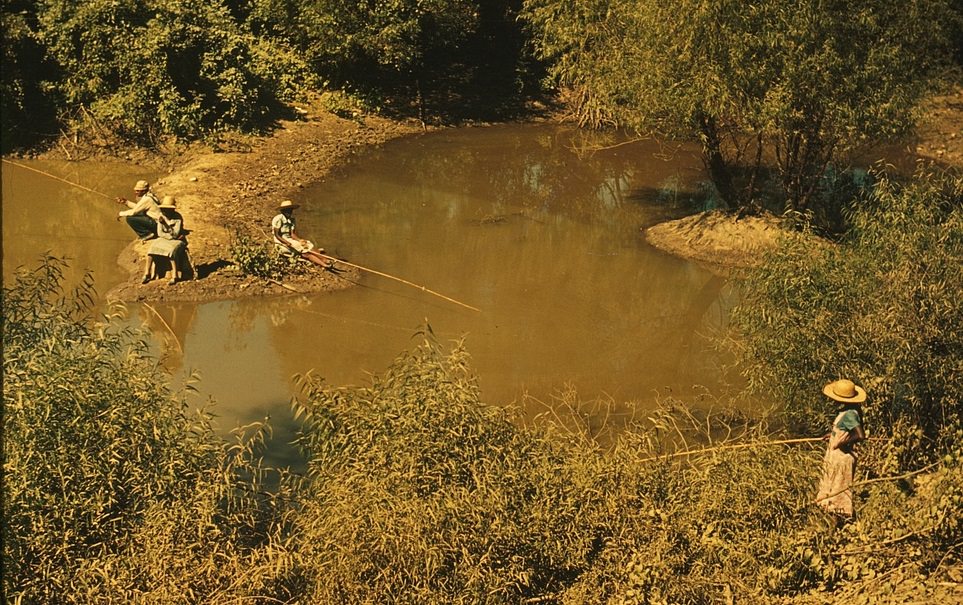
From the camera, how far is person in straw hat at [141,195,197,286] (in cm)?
1555

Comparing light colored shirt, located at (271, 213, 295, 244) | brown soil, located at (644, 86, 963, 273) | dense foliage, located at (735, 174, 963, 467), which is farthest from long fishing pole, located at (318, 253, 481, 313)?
dense foliage, located at (735, 174, 963, 467)

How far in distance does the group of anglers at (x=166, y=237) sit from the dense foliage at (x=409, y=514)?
6.84m

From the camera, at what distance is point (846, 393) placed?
9539mm

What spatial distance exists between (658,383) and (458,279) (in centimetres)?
432

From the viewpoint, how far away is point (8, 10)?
73.4 ft

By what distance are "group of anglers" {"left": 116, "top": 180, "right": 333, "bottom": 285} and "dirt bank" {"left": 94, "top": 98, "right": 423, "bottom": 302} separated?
0.21 m

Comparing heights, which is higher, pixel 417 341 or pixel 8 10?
pixel 8 10

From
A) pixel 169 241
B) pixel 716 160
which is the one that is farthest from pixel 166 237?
pixel 716 160

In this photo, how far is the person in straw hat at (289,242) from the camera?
16500mm

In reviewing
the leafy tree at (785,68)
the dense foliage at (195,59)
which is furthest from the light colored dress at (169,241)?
the leafy tree at (785,68)

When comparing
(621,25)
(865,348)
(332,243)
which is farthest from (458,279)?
(865,348)

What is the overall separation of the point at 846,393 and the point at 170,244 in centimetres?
994

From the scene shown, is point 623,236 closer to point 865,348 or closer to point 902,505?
point 865,348

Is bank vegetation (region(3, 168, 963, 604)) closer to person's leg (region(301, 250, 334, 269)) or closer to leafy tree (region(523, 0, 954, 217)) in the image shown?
person's leg (region(301, 250, 334, 269))
